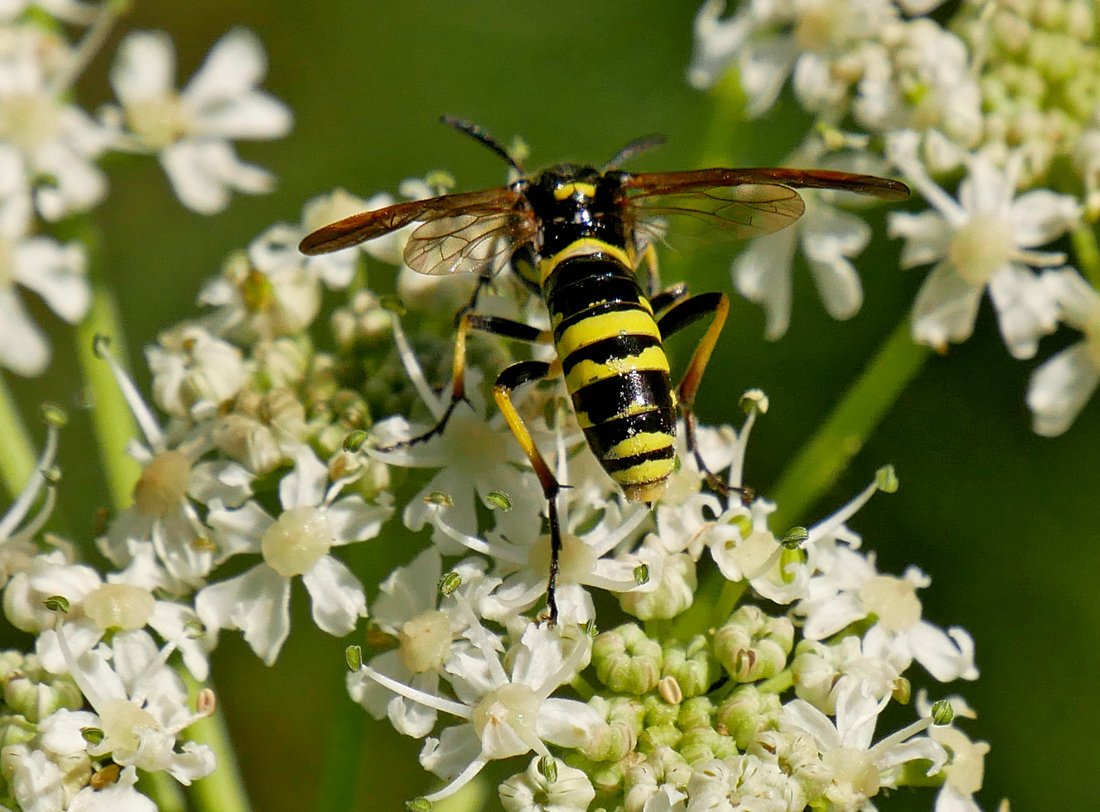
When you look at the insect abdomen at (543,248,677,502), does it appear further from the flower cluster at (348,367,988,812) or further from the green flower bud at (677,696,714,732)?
the green flower bud at (677,696,714,732)

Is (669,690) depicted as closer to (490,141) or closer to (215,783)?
(215,783)

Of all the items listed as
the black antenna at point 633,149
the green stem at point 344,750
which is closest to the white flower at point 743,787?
the green stem at point 344,750

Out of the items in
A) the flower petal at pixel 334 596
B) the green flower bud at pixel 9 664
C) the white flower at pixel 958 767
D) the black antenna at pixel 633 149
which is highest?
the black antenna at pixel 633 149

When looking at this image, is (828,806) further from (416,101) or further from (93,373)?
(416,101)

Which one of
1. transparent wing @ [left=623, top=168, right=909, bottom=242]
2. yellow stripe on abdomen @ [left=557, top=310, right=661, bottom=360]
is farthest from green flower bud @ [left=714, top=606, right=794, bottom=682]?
transparent wing @ [left=623, top=168, right=909, bottom=242]

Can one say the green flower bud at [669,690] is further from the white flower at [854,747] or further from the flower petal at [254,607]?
the flower petal at [254,607]

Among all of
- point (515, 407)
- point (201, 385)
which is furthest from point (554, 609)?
point (201, 385)

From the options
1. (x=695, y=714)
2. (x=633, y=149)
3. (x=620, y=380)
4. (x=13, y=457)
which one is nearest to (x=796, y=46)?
(x=633, y=149)
